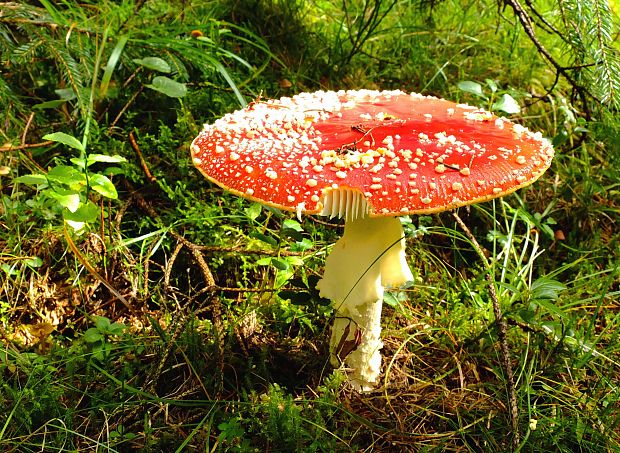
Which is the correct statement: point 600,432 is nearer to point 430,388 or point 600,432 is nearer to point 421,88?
point 430,388

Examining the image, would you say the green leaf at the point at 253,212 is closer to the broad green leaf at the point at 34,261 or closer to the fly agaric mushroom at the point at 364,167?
the fly agaric mushroom at the point at 364,167

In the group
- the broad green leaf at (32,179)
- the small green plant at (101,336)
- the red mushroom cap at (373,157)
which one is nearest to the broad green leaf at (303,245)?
the red mushroom cap at (373,157)

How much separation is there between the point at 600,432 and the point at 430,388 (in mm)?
652

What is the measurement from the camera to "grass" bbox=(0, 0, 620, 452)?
6.73 feet

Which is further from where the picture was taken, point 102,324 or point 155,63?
point 155,63

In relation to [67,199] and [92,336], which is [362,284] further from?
[67,199]

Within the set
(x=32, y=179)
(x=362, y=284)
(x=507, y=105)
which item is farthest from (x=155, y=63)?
(x=507, y=105)

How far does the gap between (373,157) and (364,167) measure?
0.20 ft

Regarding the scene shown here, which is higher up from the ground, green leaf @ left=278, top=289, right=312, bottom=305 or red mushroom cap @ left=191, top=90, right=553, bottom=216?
red mushroom cap @ left=191, top=90, right=553, bottom=216

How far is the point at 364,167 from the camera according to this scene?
1.72m

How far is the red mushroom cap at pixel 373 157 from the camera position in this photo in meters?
1.66

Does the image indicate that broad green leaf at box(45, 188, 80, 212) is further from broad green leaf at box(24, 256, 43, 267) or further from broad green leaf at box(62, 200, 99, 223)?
broad green leaf at box(24, 256, 43, 267)

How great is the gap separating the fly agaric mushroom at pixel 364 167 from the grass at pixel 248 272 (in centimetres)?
24

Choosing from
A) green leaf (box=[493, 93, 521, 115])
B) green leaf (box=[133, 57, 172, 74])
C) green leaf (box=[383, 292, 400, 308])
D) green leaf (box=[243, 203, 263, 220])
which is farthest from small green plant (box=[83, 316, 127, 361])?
green leaf (box=[493, 93, 521, 115])
